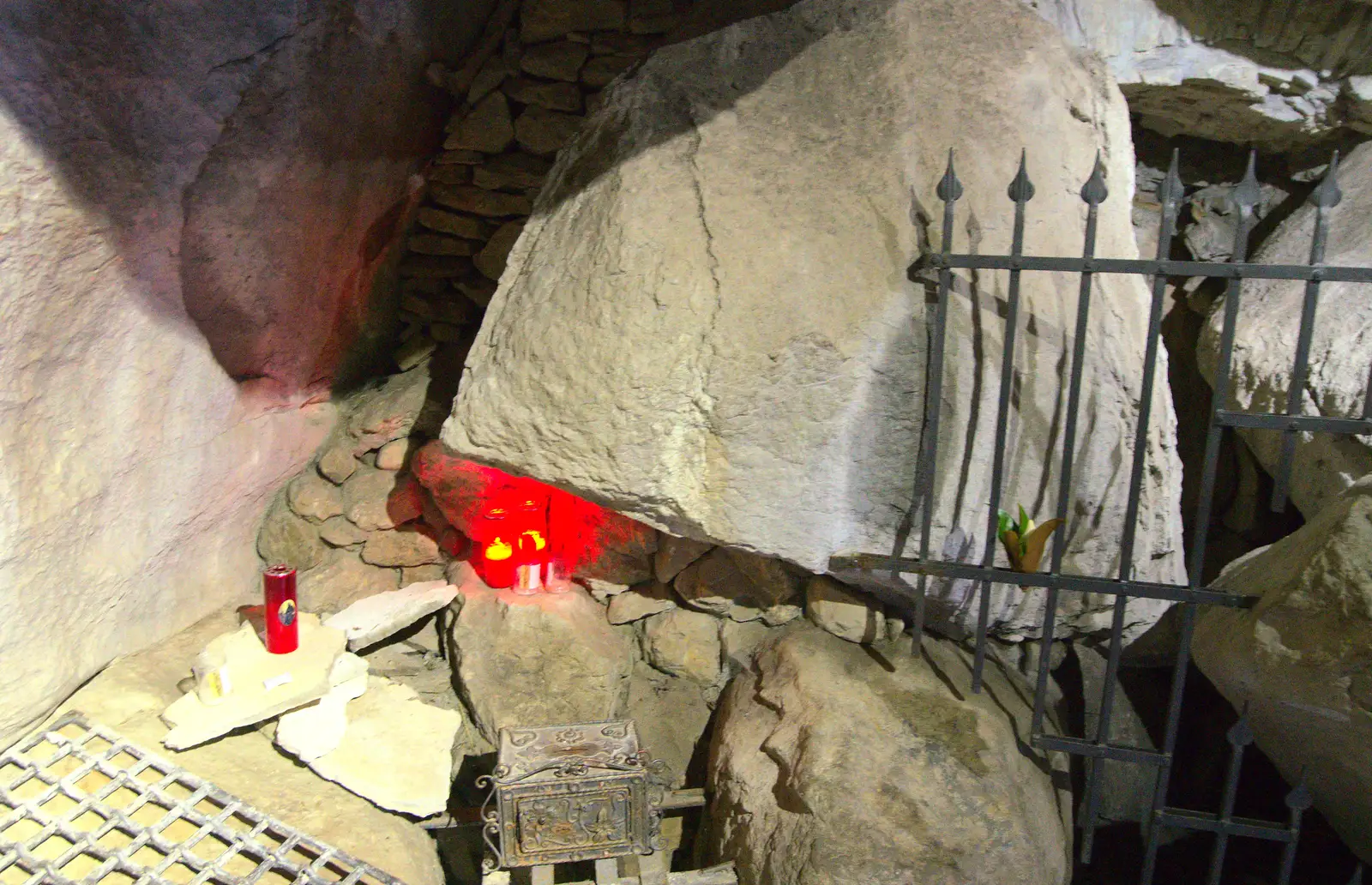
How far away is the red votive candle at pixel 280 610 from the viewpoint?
3529mm

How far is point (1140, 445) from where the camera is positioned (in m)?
2.79

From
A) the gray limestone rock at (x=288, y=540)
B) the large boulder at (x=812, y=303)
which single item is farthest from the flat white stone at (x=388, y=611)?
the large boulder at (x=812, y=303)

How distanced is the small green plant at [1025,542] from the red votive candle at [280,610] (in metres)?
2.42

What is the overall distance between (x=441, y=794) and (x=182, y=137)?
2.30 meters

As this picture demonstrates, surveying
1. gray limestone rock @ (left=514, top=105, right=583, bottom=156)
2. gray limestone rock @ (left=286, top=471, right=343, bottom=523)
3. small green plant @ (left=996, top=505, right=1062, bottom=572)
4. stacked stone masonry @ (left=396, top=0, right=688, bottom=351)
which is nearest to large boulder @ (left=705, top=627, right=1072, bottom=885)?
small green plant @ (left=996, top=505, right=1062, bottom=572)

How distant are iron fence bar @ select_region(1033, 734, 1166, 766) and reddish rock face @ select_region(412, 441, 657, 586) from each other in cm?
153

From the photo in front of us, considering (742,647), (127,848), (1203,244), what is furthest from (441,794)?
(1203,244)

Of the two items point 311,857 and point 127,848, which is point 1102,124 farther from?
point 127,848

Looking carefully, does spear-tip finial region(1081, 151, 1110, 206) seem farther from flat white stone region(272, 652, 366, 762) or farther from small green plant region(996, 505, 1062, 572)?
flat white stone region(272, 652, 366, 762)

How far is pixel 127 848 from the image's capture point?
110 inches

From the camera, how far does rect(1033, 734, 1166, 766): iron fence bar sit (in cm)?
297

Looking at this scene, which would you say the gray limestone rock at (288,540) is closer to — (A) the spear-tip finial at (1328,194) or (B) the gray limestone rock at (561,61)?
(B) the gray limestone rock at (561,61)

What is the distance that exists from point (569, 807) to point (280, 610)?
1300mm

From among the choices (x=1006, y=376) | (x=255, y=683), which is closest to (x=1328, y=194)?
(x=1006, y=376)
